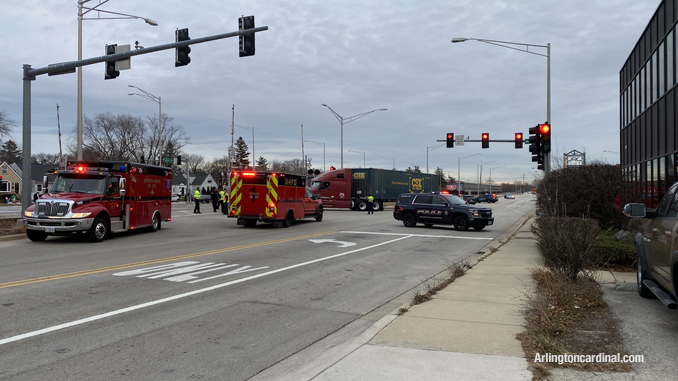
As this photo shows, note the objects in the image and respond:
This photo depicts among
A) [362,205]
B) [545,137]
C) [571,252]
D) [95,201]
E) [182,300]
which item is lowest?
[182,300]

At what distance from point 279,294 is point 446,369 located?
14.1ft

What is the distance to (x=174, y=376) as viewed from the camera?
15.2 feet

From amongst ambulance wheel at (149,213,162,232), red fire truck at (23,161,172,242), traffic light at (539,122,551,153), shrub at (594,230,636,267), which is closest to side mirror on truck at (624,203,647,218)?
shrub at (594,230,636,267)

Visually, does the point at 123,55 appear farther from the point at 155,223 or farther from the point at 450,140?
the point at 450,140

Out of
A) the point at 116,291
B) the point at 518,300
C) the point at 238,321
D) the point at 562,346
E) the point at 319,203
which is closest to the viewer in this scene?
the point at 562,346

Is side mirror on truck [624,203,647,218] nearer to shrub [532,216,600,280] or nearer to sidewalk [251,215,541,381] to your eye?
shrub [532,216,600,280]

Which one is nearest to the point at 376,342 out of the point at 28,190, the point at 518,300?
the point at 518,300

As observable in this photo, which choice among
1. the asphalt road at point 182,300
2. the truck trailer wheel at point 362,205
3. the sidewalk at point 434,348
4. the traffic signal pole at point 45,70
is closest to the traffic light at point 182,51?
the traffic signal pole at point 45,70

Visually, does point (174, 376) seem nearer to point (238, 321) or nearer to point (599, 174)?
point (238, 321)

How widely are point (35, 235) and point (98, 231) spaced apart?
2019 mm

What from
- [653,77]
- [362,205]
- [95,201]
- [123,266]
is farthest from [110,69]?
[362,205]

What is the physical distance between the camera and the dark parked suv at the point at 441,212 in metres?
22.0

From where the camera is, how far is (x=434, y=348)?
5211 millimetres

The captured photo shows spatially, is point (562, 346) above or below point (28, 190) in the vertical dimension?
below
